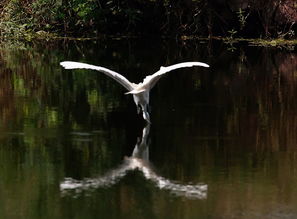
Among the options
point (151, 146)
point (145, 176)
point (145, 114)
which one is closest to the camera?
point (145, 176)

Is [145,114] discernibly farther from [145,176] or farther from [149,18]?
[149,18]

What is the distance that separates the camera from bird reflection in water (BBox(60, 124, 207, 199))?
855 centimetres

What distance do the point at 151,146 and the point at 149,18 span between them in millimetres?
20356

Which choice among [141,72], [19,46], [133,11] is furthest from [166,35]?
[141,72]

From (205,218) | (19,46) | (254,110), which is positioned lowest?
(205,218)

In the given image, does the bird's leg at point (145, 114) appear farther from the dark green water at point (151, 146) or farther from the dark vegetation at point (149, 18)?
the dark vegetation at point (149, 18)

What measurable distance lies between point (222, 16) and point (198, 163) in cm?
2010

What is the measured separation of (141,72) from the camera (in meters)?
18.3

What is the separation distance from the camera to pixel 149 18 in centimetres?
3061

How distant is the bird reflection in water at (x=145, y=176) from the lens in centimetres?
855

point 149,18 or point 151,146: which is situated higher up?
point 149,18

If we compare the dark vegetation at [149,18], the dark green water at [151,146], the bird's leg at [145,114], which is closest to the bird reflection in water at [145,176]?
the dark green water at [151,146]

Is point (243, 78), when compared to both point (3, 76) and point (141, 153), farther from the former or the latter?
point (141, 153)

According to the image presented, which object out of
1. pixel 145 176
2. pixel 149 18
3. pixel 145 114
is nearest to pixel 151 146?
pixel 145 114
